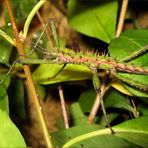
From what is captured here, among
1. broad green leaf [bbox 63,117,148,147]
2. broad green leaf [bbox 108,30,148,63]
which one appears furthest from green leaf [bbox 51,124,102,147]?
broad green leaf [bbox 108,30,148,63]

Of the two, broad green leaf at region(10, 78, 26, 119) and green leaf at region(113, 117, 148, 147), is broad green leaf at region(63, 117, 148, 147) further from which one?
broad green leaf at region(10, 78, 26, 119)

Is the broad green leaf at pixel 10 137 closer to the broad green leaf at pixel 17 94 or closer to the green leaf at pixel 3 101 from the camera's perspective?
the green leaf at pixel 3 101

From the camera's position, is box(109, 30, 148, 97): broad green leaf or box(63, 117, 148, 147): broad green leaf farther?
box(109, 30, 148, 97): broad green leaf

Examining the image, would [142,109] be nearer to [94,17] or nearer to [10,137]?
[94,17]

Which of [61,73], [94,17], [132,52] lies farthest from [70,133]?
[94,17]

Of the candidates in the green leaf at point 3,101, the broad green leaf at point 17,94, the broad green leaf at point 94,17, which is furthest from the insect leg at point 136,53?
the broad green leaf at point 17,94

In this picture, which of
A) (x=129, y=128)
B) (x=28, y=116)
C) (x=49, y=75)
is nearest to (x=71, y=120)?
(x=28, y=116)

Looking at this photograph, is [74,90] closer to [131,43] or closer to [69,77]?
[69,77]
